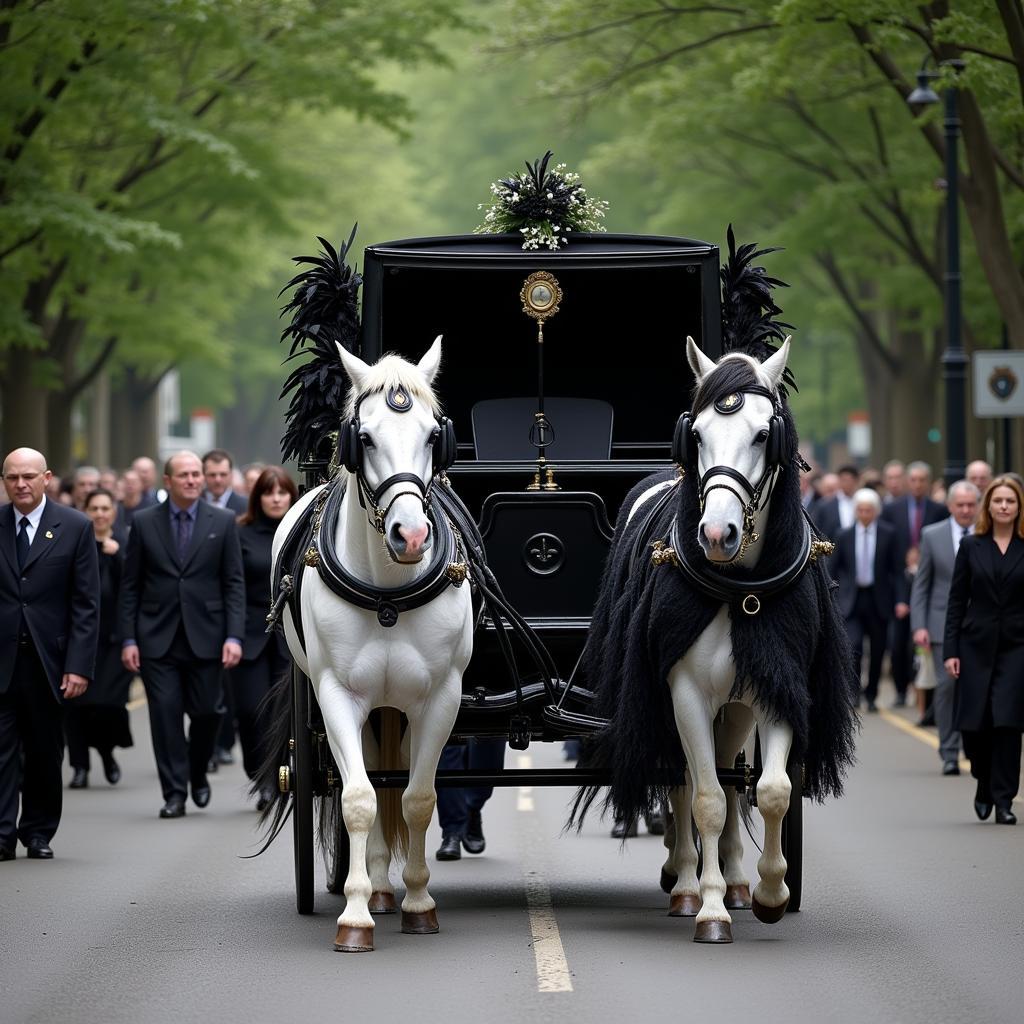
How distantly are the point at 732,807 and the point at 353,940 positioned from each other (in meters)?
2.08

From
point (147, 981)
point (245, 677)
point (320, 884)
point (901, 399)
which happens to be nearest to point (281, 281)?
point (901, 399)

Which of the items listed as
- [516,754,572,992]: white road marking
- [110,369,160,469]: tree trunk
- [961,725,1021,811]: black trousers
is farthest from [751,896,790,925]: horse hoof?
[110,369,160,469]: tree trunk

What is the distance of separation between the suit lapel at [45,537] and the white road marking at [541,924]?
10.3 ft

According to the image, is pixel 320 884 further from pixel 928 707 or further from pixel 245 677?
pixel 928 707

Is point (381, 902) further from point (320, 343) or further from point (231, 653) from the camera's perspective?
point (231, 653)

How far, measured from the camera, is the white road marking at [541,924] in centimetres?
872

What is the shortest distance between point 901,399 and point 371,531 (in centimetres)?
2958

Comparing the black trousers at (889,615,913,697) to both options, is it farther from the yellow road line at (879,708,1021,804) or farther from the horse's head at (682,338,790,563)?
the horse's head at (682,338,790,563)

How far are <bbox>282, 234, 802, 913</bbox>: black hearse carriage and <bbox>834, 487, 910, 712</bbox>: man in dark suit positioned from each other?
378 inches

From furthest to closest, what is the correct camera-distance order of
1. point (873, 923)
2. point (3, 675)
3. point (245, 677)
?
point (245, 677)
point (3, 675)
point (873, 923)

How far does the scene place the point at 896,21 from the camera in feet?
64.6

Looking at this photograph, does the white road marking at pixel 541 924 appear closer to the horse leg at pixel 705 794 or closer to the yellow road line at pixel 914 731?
the horse leg at pixel 705 794

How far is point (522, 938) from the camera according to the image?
31.8 ft

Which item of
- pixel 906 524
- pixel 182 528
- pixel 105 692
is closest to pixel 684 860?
pixel 182 528
